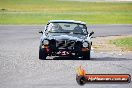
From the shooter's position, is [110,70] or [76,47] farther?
[76,47]

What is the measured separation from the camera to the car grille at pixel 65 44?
19.7 m

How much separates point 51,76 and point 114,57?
7036 millimetres

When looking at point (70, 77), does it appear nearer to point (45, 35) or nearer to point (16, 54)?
point (45, 35)

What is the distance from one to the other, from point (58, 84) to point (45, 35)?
7304mm

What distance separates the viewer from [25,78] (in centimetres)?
1422

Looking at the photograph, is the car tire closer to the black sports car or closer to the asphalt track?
the black sports car

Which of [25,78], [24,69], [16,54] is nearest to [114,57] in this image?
[16,54]

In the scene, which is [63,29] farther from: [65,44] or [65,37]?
[65,44]

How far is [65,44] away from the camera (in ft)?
64.7

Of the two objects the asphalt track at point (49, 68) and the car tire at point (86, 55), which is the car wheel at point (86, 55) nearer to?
the car tire at point (86, 55)

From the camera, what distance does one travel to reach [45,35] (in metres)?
20.3

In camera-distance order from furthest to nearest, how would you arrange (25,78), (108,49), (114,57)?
(108,49) < (114,57) < (25,78)

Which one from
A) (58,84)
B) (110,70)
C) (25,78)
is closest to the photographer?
(58,84)

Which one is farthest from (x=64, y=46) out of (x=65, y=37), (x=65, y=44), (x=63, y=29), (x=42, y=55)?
(x=63, y=29)
